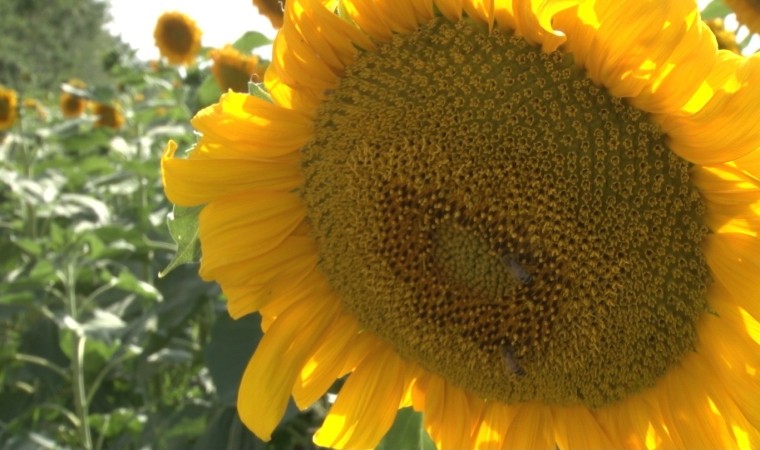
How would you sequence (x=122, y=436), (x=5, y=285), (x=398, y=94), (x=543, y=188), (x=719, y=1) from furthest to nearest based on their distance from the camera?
(x=122, y=436) < (x=5, y=285) < (x=719, y=1) < (x=398, y=94) < (x=543, y=188)

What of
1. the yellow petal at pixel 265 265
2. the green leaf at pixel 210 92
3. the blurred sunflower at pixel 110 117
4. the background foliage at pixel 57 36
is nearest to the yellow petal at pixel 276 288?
the yellow petal at pixel 265 265

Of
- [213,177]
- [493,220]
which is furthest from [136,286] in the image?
[493,220]

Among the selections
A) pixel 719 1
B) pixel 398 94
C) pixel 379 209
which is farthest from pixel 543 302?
pixel 719 1

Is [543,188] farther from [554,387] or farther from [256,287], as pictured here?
[256,287]

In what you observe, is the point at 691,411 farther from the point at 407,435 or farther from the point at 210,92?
the point at 210,92

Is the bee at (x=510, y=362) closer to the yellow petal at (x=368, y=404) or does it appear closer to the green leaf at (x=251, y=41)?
the yellow petal at (x=368, y=404)

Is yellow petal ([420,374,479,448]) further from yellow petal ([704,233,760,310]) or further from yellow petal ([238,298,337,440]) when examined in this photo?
yellow petal ([704,233,760,310])
